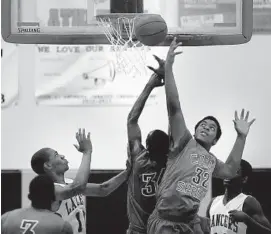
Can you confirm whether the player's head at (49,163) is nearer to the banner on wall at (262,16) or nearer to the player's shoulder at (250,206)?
the player's shoulder at (250,206)

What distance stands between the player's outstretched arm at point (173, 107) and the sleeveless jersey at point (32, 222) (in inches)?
32.9

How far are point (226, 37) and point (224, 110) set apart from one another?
122 cm

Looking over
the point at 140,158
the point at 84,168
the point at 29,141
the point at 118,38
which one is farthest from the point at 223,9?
the point at 29,141

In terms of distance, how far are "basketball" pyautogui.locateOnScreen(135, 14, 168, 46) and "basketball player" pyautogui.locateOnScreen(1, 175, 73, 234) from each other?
1.02 m

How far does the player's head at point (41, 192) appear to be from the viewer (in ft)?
8.92

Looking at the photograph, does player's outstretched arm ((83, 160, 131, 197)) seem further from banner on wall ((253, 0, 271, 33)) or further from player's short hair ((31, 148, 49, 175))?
banner on wall ((253, 0, 271, 33))

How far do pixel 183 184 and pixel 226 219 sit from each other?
715 millimetres

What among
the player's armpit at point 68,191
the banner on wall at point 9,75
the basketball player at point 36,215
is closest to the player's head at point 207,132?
the player's armpit at point 68,191

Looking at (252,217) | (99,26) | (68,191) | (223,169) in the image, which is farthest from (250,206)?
(99,26)

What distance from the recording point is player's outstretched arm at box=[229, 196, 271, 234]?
12.0 feet

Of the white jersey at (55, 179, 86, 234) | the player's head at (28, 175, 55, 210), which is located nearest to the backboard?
the white jersey at (55, 179, 86, 234)

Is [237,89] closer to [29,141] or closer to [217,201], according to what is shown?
[217,201]

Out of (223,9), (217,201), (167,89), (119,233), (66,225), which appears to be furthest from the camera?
(119,233)

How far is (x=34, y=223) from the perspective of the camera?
2701 mm
